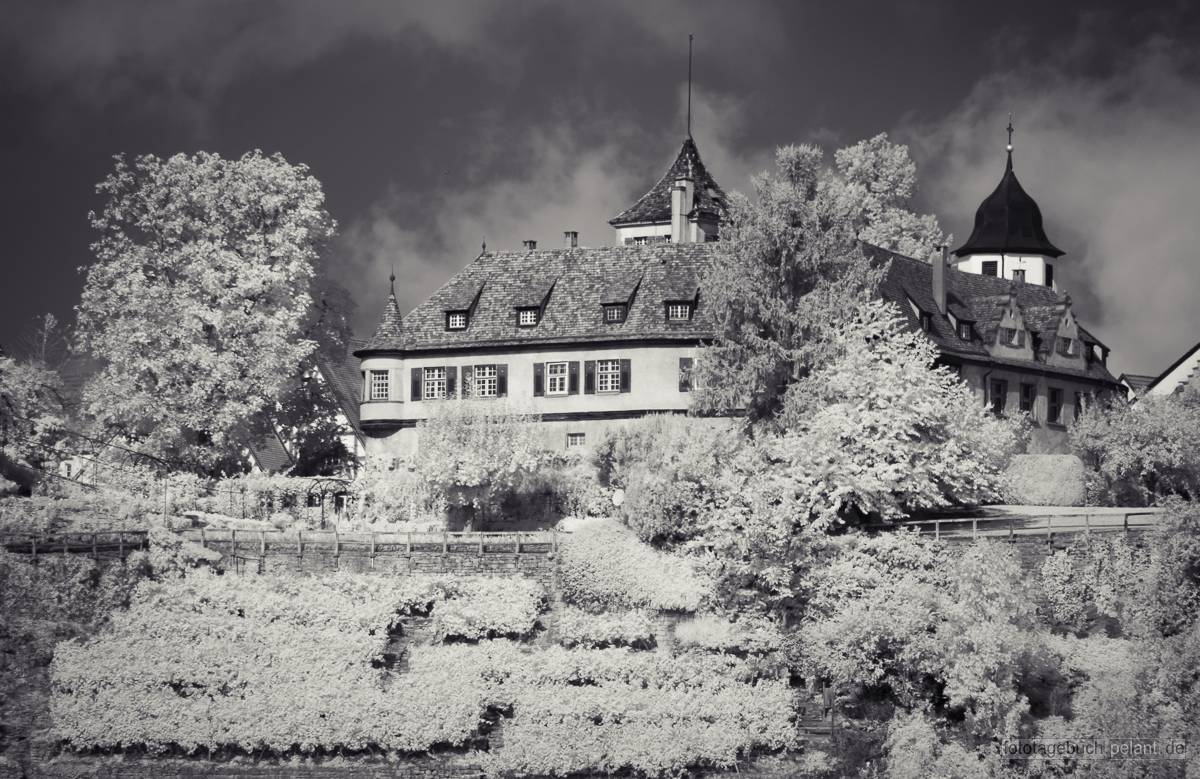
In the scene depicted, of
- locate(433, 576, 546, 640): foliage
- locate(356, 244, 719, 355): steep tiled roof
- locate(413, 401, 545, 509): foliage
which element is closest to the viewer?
locate(433, 576, 546, 640): foliage

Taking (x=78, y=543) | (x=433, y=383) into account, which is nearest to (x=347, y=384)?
(x=433, y=383)

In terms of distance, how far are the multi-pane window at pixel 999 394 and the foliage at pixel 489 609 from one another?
1073 inches

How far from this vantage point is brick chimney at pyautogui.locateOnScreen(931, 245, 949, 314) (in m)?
80.2

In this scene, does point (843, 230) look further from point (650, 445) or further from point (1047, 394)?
point (1047, 394)

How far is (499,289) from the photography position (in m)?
76.6

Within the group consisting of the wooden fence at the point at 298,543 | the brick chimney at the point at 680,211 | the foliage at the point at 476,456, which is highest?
the brick chimney at the point at 680,211

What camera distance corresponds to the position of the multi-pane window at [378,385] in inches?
2945

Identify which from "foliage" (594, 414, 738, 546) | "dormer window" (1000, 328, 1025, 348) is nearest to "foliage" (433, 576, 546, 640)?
"foliage" (594, 414, 738, 546)

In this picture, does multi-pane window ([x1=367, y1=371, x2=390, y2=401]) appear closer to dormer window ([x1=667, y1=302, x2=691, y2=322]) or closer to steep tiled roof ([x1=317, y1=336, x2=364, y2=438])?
steep tiled roof ([x1=317, y1=336, x2=364, y2=438])

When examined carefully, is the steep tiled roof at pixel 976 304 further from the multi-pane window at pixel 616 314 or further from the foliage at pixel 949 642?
the foliage at pixel 949 642

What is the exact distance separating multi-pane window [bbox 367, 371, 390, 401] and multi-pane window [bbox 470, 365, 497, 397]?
3510mm

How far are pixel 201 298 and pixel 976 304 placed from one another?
Result: 32225mm

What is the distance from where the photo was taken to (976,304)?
82.5m

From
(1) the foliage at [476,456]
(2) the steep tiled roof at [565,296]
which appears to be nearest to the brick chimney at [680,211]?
(2) the steep tiled roof at [565,296]
